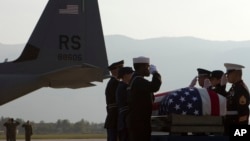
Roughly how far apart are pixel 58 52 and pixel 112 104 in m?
10.5

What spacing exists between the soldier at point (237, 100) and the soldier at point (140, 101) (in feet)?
3.63

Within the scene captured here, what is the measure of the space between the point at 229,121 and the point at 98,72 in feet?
36.0

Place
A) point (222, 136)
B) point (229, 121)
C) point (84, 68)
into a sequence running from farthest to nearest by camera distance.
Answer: point (84, 68)
point (229, 121)
point (222, 136)

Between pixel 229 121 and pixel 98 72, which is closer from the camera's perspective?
pixel 229 121

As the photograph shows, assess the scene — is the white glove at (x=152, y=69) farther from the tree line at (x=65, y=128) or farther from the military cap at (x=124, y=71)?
the tree line at (x=65, y=128)

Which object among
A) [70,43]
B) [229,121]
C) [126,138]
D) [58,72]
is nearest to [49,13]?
[70,43]

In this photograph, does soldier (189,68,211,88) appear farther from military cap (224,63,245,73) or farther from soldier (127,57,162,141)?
soldier (127,57,162,141)

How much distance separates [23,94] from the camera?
21359 mm

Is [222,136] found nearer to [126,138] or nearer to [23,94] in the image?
[126,138]

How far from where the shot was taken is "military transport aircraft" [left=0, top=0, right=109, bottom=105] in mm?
20859

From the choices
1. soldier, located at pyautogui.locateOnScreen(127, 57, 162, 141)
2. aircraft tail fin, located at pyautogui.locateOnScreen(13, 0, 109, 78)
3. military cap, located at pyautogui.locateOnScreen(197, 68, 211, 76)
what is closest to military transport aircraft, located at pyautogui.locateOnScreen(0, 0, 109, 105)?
aircraft tail fin, located at pyautogui.locateOnScreen(13, 0, 109, 78)

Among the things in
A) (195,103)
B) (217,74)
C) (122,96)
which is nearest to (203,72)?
(217,74)

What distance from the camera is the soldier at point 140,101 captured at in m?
9.01

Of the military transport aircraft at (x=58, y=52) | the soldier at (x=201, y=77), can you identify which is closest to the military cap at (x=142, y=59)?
the soldier at (x=201, y=77)
